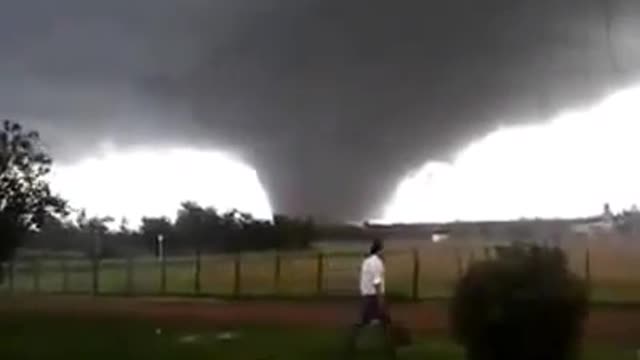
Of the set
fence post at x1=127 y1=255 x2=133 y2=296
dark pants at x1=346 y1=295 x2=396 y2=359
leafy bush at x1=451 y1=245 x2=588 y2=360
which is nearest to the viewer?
leafy bush at x1=451 y1=245 x2=588 y2=360

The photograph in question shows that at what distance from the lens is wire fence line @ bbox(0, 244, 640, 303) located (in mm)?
53000

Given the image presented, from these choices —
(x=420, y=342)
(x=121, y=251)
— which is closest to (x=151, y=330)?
(x=420, y=342)

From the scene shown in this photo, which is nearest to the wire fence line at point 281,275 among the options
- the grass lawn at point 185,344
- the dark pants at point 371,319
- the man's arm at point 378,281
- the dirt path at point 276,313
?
the dirt path at point 276,313

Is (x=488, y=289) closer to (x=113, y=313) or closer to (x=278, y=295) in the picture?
(x=113, y=313)

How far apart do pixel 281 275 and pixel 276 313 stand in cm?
2116

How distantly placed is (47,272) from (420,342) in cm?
5150

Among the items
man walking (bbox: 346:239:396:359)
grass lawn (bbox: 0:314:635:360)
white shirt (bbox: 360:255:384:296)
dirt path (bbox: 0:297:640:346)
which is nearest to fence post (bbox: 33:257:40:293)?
dirt path (bbox: 0:297:640:346)

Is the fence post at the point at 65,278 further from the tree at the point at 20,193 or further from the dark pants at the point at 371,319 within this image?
the dark pants at the point at 371,319

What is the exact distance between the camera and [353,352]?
22656 mm

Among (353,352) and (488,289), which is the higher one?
(488,289)

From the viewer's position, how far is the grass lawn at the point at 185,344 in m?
22.6

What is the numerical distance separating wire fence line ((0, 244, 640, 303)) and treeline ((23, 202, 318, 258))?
53.7ft

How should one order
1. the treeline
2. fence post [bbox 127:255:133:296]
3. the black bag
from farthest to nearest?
the treeline → fence post [bbox 127:255:133:296] → the black bag

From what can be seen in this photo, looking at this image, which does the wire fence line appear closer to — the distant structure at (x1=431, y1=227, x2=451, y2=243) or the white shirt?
the distant structure at (x1=431, y1=227, x2=451, y2=243)
